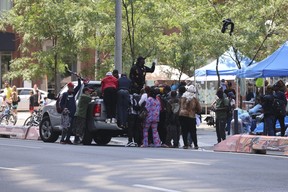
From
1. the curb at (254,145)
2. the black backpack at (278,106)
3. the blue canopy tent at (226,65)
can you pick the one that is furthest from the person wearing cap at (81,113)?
the blue canopy tent at (226,65)

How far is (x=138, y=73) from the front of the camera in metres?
24.7

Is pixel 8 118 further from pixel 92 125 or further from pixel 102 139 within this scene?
pixel 92 125

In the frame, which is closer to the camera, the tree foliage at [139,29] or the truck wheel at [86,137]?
the truck wheel at [86,137]

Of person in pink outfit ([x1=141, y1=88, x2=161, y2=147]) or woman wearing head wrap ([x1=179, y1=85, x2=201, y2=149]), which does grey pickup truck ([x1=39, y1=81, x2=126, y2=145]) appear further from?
woman wearing head wrap ([x1=179, y1=85, x2=201, y2=149])

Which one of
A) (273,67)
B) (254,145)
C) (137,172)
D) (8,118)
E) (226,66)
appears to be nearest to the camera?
(137,172)

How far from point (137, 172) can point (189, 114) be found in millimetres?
8600

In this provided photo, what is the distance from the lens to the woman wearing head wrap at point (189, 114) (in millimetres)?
23312

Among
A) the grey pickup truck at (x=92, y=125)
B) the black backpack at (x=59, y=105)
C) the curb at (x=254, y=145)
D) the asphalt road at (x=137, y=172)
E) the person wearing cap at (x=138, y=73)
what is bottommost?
the asphalt road at (x=137, y=172)

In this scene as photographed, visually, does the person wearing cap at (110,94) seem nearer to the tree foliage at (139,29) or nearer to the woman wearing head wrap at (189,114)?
the woman wearing head wrap at (189,114)

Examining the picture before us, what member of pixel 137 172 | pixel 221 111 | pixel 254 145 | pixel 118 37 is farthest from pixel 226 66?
pixel 137 172

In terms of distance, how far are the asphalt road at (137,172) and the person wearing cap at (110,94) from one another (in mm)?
3833

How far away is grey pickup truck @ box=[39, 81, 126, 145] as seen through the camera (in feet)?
78.5

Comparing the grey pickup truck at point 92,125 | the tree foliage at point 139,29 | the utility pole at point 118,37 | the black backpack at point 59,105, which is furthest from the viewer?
the tree foliage at point 139,29

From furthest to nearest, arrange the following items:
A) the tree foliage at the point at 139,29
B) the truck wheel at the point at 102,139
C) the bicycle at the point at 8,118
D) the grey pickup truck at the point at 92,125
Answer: the tree foliage at the point at 139,29 → the bicycle at the point at 8,118 → the truck wheel at the point at 102,139 → the grey pickup truck at the point at 92,125
